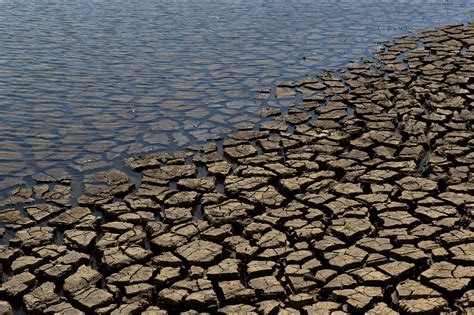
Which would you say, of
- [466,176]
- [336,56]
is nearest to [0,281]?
[466,176]

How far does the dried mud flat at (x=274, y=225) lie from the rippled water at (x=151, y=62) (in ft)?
2.62

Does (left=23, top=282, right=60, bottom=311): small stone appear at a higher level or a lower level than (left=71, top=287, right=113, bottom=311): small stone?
lower

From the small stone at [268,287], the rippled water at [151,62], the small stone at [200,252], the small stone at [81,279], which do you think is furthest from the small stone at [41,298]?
the rippled water at [151,62]

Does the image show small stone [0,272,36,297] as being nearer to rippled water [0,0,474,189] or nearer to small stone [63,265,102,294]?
small stone [63,265,102,294]

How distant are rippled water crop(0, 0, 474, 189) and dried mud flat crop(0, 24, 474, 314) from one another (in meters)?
0.80

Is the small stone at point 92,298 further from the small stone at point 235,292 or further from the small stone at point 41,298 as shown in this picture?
the small stone at point 235,292

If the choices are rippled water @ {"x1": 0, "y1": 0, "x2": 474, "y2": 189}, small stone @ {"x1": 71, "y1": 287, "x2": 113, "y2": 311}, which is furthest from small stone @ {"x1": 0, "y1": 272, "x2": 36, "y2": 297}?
rippled water @ {"x1": 0, "y1": 0, "x2": 474, "y2": 189}

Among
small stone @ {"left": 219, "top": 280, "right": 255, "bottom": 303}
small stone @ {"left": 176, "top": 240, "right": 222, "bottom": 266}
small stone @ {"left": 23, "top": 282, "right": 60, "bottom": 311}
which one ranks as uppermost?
small stone @ {"left": 176, "top": 240, "right": 222, "bottom": 266}

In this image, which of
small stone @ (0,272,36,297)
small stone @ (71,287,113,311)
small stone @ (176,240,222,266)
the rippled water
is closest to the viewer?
small stone @ (71,287,113,311)

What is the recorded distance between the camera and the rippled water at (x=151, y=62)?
28.5 ft

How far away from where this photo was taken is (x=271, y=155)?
7922 millimetres

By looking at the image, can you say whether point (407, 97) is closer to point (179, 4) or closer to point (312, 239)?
point (312, 239)

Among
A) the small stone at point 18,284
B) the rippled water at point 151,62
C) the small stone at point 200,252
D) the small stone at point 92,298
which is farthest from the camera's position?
the rippled water at point 151,62

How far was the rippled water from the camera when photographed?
28.5 feet
